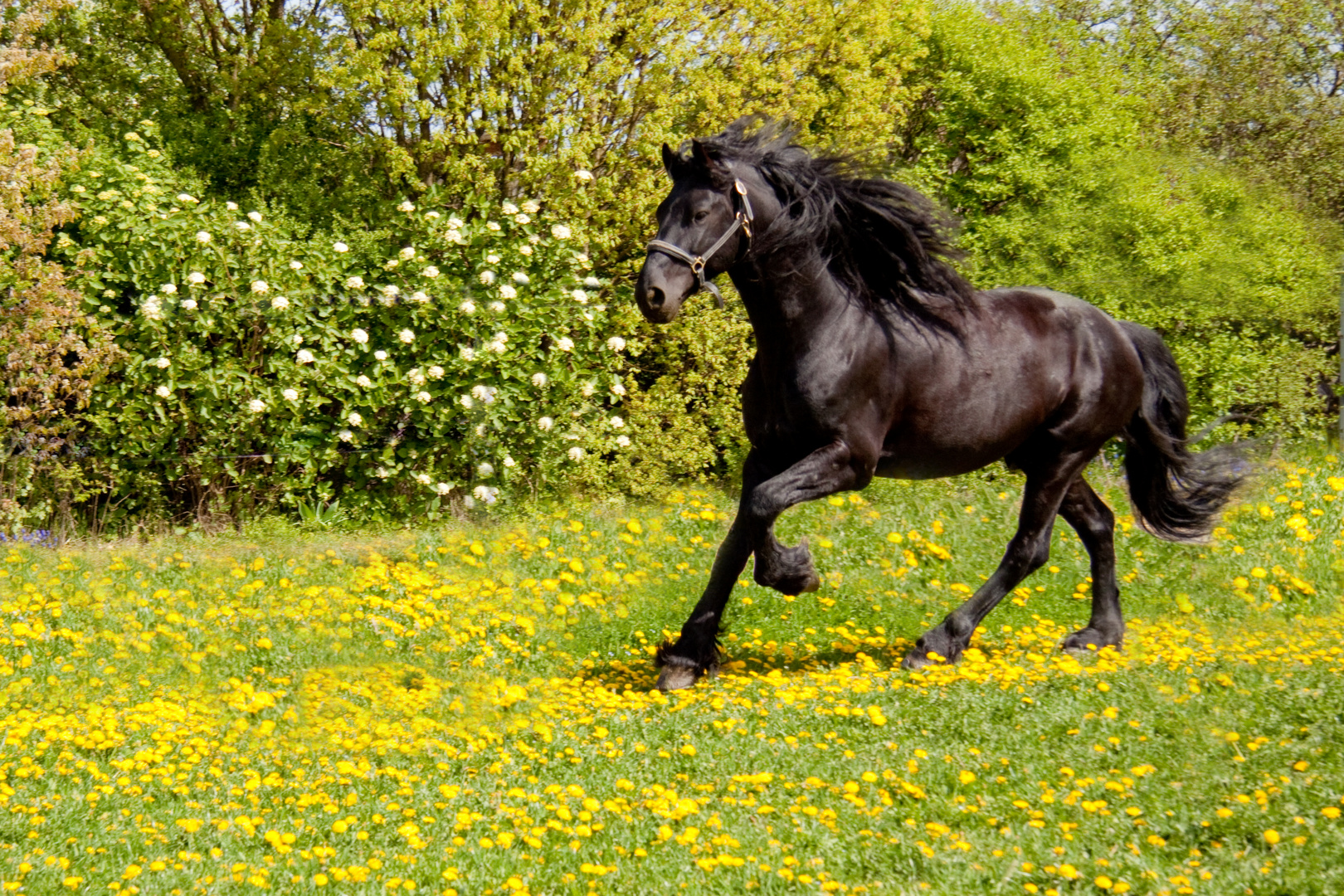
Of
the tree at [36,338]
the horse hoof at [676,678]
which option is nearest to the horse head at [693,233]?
the horse hoof at [676,678]

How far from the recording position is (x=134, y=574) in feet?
29.8

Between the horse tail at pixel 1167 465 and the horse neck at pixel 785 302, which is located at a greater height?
the horse neck at pixel 785 302

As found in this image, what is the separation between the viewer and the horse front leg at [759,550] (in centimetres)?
651

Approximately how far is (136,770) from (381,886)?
1710 mm

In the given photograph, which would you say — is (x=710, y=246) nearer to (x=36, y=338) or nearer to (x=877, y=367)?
(x=877, y=367)

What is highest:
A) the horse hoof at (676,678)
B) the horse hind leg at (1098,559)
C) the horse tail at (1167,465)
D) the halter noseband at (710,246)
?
the halter noseband at (710,246)

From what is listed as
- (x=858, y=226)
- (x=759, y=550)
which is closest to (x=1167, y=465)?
(x=858, y=226)

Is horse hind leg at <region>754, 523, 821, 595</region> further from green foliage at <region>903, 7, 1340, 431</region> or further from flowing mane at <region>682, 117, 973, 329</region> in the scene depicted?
green foliage at <region>903, 7, 1340, 431</region>

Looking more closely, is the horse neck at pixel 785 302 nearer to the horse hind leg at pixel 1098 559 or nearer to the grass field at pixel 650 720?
the grass field at pixel 650 720

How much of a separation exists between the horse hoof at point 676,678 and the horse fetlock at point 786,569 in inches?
30.1

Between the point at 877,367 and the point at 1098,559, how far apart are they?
220cm

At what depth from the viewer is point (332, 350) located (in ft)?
35.9

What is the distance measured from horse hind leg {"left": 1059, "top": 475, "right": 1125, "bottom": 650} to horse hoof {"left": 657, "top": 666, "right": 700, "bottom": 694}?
7.49 ft

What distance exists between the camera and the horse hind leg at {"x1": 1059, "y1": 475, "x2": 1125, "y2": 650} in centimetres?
796
